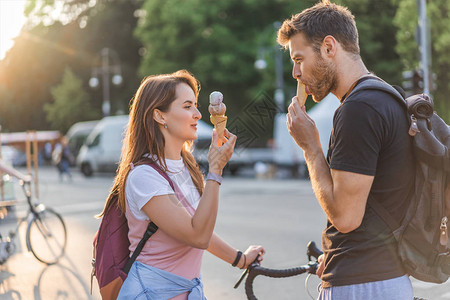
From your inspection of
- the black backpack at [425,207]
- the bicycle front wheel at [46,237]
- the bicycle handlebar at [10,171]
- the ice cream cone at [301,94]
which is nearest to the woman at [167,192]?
the ice cream cone at [301,94]

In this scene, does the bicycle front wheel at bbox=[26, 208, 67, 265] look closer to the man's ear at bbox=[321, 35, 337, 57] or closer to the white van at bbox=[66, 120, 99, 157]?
the man's ear at bbox=[321, 35, 337, 57]

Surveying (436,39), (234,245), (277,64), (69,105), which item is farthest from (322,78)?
(69,105)

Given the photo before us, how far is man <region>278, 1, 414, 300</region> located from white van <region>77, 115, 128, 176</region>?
2530cm

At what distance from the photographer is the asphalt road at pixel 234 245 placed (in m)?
5.53

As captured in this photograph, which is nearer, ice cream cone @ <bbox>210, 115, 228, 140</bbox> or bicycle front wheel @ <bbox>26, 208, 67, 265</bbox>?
ice cream cone @ <bbox>210, 115, 228, 140</bbox>

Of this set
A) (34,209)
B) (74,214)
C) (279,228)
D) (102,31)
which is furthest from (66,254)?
(102,31)

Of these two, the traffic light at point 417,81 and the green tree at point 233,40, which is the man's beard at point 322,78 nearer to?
the traffic light at point 417,81

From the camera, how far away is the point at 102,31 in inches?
1769

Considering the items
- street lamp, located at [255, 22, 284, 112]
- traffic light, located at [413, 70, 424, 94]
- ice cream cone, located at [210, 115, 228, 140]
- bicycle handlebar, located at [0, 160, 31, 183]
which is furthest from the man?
street lamp, located at [255, 22, 284, 112]

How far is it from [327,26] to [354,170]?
0.49 metres

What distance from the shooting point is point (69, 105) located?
44.2m

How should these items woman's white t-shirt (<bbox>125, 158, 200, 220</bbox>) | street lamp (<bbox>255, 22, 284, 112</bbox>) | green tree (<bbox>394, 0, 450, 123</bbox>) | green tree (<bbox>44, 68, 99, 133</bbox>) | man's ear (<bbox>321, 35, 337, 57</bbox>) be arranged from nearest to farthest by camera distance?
man's ear (<bbox>321, 35, 337, 57</bbox>)
woman's white t-shirt (<bbox>125, 158, 200, 220</bbox>)
green tree (<bbox>394, 0, 450, 123</bbox>)
street lamp (<bbox>255, 22, 284, 112</bbox>)
green tree (<bbox>44, 68, 99, 133</bbox>)

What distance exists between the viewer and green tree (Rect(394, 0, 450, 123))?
67.7ft

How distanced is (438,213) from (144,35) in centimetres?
3345
